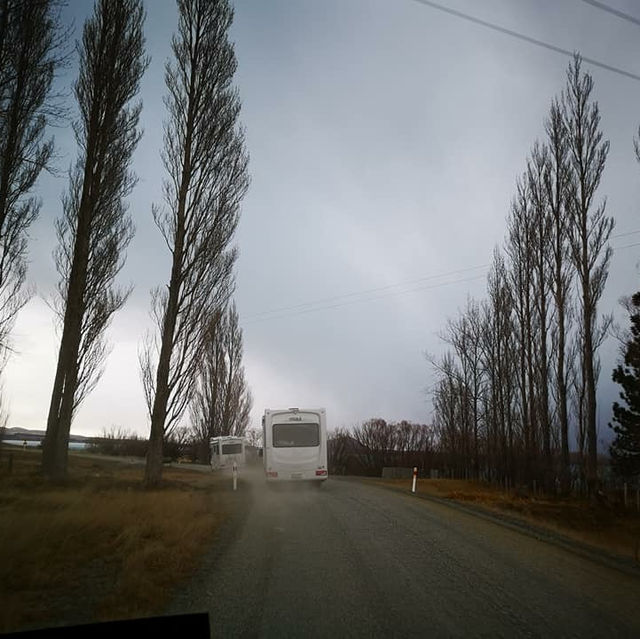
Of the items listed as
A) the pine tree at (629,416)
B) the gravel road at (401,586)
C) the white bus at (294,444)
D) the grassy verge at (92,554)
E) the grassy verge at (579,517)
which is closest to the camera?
the gravel road at (401,586)

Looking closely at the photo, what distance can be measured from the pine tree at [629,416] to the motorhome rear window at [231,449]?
90.8ft

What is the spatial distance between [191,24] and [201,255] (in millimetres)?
9116

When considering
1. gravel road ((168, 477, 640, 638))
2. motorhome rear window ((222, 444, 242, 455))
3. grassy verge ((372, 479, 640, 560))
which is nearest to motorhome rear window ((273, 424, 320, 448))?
grassy verge ((372, 479, 640, 560))

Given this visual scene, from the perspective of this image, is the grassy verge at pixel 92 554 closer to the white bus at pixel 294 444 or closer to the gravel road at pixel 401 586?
the gravel road at pixel 401 586

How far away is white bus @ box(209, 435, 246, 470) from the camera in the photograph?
137 ft

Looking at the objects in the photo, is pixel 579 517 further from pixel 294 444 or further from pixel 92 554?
pixel 92 554

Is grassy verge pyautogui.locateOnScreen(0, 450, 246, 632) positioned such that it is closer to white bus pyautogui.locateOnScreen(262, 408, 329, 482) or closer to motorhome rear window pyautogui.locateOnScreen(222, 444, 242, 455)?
white bus pyautogui.locateOnScreen(262, 408, 329, 482)

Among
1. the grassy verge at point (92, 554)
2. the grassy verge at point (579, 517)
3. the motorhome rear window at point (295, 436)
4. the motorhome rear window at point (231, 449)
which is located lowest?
the grassy verge at point (579, 517)

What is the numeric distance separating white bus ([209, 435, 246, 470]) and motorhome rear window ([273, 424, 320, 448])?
20680 mm

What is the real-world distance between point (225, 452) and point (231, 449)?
57 cm

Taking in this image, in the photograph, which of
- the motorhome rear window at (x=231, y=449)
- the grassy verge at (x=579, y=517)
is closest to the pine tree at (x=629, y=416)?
the grassy verge at (x=579, y=517)

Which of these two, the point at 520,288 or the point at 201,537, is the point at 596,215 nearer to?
the point at 520,288

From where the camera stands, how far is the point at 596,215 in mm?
28234

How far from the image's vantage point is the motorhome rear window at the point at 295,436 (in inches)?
880
